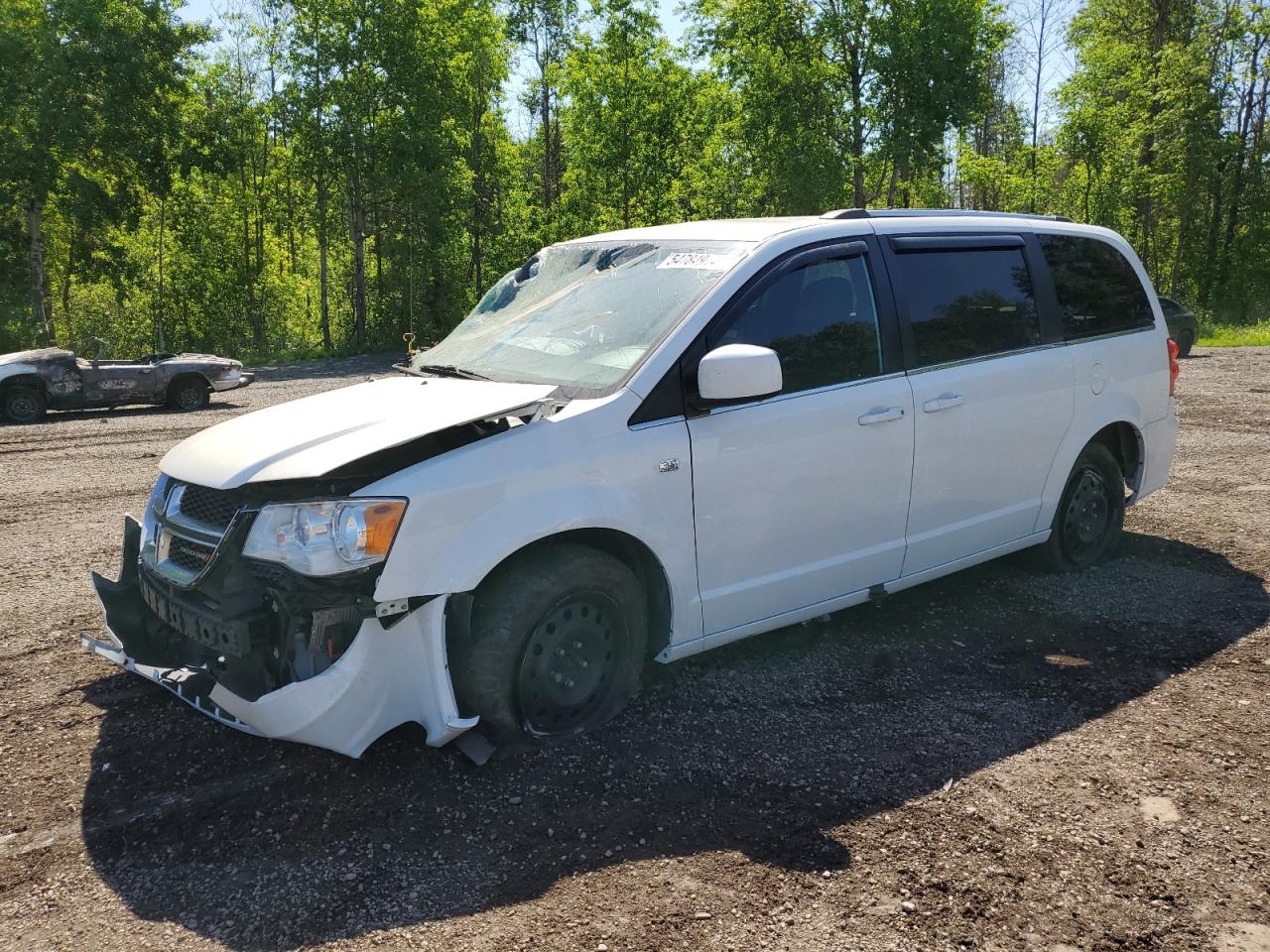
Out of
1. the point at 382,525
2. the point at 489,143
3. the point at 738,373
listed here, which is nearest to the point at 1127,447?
the point at 738,373

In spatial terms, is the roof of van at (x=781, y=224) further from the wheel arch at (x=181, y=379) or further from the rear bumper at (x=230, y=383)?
the rear bumper at (x=230, y=383)

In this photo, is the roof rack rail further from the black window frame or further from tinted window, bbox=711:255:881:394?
tinted window, bbox=711:255:881:394

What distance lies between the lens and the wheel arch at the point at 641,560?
364 cm

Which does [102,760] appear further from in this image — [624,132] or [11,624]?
[624,132]

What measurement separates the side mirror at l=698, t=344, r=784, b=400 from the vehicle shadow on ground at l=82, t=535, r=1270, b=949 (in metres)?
1.41

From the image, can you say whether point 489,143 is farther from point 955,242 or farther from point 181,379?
point 955,242

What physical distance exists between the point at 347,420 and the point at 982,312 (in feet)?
10.7

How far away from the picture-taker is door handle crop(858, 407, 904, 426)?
4293 mm

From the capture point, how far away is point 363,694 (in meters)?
3.19

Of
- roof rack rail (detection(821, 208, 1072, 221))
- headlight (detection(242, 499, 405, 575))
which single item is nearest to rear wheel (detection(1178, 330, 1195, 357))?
roof rack rail (detection(821, 208, 1072, 221))

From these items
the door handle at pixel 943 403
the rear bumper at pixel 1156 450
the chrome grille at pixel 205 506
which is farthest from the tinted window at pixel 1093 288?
the chrome grille at pixel 205 506

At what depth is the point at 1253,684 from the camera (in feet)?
14.2

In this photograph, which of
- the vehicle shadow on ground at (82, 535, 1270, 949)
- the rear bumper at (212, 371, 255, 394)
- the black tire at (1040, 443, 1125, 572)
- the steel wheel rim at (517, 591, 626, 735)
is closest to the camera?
the vehicle shadow on ground at (82, 535, 1270, 949)

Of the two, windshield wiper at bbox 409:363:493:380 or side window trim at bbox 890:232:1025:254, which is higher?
side window trim at bbox 890:232:1025:254
